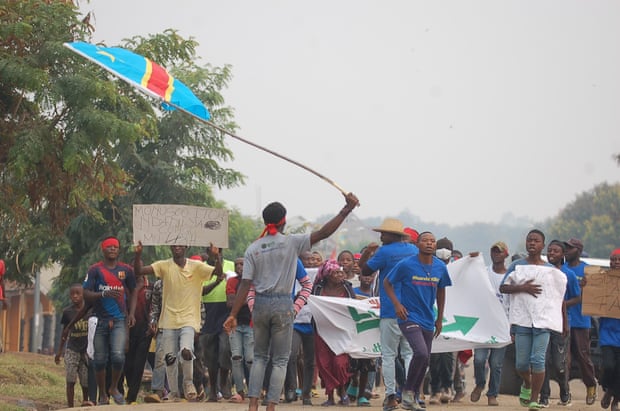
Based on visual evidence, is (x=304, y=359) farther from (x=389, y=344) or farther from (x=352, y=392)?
(x=389, y=344)

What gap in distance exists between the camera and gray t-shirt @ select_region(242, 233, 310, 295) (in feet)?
34.9

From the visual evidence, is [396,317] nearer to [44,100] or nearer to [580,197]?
[44,100]

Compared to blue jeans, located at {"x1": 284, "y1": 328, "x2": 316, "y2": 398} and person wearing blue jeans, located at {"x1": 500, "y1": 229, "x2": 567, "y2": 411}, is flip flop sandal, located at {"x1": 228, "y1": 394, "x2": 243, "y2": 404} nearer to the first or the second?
blue jeans, located at {"x1": 284, "y1": 328, "x2": 316, "y2": 398}

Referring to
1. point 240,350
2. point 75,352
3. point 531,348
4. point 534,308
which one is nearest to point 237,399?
point 240,350

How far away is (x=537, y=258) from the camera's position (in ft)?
43.0

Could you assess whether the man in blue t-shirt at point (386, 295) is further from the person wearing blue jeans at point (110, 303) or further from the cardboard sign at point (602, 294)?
the person wearing blue jeans at point (110, 303)

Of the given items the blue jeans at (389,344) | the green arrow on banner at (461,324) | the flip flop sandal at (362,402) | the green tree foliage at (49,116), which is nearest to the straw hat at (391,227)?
the blue jeans at (389,344)

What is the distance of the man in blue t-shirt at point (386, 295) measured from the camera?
12688 millimetres

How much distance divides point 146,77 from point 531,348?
5.09m

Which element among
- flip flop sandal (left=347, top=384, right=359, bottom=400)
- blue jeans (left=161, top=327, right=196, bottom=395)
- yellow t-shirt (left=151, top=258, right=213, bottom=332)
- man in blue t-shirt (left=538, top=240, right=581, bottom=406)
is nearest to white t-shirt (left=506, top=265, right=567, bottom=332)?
man in blue t-shirt (left=538, top=240, right=581, bottom=406)

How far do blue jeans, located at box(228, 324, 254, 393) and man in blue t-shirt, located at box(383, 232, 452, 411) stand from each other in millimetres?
2692

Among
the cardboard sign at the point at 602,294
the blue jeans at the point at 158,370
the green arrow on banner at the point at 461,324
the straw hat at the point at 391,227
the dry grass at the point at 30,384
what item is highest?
the straw hat at the point at 391,227

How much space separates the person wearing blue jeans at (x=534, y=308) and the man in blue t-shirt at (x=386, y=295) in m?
1.21

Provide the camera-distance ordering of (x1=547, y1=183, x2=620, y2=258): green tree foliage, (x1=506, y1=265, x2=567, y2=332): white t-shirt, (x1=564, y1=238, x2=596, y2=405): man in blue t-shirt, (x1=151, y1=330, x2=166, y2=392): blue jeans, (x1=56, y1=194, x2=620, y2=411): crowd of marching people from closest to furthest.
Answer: (x1=56, y1=194, x2=620, y2=411): crowd of marching people → (x1=506, y1=265, x2=567, y2=332): white t-shirt → (x1=151, y1=330, x2=166, y2=392): blue jeans → (x1=564, y1=238, x2=596, y2=405): man in blue t-shirt → (x1=547, y1=183, x2=620, y2=258): green tree foliage
